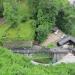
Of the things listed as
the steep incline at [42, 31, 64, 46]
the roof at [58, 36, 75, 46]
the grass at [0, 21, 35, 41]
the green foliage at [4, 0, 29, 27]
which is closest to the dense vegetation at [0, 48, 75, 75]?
the grass at [0, 21, 35, 41]

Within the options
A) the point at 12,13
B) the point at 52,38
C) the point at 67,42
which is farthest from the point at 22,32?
the point at 67,42

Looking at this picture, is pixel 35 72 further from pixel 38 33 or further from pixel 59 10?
pixel 59 10

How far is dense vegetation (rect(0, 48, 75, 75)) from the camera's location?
22.7m

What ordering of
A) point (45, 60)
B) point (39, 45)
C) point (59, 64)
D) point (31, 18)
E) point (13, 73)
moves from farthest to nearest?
1. point (31, 18)
2. point (39, 45)
3. point (45, 60)
4. point (59, 64)
5. point (13, 73)

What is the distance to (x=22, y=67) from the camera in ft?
78.6

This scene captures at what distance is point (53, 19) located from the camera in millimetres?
31812

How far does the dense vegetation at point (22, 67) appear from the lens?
22670 millimetres

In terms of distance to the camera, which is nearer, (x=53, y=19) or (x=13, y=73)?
(x=13, y=73)

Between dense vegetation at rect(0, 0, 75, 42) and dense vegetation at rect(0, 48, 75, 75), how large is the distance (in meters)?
4.22

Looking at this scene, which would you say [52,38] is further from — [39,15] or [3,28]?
[3,28]

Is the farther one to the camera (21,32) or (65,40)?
(21,32)

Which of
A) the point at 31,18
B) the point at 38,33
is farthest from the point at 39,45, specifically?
the point at 31,18

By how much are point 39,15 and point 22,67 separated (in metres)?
8.20

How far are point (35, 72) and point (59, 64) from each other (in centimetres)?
317
